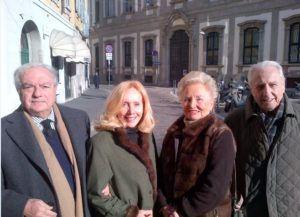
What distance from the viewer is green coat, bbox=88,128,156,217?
211 centimetres

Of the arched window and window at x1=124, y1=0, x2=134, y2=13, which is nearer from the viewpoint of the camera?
the arched window

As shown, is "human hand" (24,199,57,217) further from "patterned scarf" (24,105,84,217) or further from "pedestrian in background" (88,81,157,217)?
"pedestrian in background" (88,81,157,217)

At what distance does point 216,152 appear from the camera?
2.09 meters

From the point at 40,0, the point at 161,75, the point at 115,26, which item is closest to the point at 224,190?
the point at 40,0

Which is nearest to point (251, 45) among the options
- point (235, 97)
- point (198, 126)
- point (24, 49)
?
point (235, 97)

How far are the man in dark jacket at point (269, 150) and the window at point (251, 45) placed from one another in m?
21.8

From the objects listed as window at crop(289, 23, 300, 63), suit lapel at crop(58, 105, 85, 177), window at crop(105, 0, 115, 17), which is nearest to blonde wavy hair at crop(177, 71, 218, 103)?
suit lapel at crop(58, 105, 85, 177)

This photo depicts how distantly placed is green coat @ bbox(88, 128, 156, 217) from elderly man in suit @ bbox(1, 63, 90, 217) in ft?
0.29

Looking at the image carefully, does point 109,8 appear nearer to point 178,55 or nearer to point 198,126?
point 178,55

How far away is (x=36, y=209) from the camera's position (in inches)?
76.0

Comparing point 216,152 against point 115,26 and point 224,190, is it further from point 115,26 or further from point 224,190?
point 115,26

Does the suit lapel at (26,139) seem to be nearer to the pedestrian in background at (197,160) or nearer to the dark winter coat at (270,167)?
the pedestrian in background at (197,160)

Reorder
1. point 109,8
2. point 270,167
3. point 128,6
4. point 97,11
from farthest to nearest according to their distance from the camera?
point 97,11
point 109,8
point 128,6
point 270,167

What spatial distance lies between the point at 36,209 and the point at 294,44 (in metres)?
21.6
